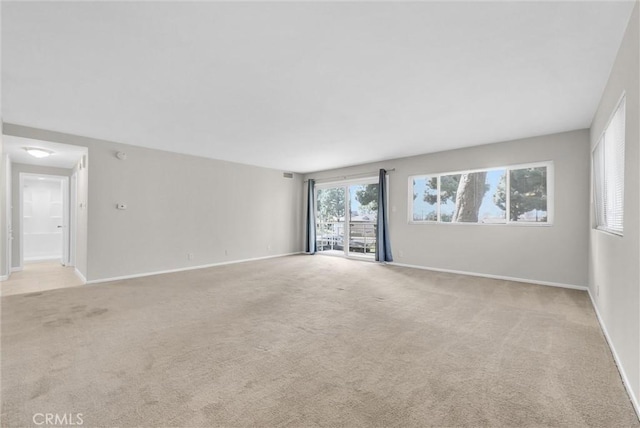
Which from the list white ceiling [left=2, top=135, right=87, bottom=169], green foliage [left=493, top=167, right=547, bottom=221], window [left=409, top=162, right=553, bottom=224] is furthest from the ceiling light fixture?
green foliage [left=493, top=167, right=547, bottom=221]

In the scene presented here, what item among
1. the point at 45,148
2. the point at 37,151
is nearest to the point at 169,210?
the point at 45,148

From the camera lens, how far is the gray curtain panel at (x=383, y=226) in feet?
20.9

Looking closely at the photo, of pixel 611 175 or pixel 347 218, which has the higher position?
pixel 611 175

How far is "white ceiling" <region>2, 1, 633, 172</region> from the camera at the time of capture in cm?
183

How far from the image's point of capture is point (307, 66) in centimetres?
244

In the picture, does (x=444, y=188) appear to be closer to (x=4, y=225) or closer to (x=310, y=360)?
(x=310, y=360)

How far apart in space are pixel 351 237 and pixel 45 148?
6.53 m

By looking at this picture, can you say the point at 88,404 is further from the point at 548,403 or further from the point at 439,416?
the point at 548,403

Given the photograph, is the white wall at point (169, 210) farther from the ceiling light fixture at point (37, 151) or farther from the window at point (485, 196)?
the window at point (485, 196)

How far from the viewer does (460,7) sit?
175cm

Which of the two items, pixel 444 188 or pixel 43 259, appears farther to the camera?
pixel 43 259

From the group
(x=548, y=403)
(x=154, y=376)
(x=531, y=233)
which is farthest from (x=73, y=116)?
(x=531, y=233)

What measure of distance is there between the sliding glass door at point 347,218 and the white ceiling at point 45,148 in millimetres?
5561

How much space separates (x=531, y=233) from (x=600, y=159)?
67.4 inches
